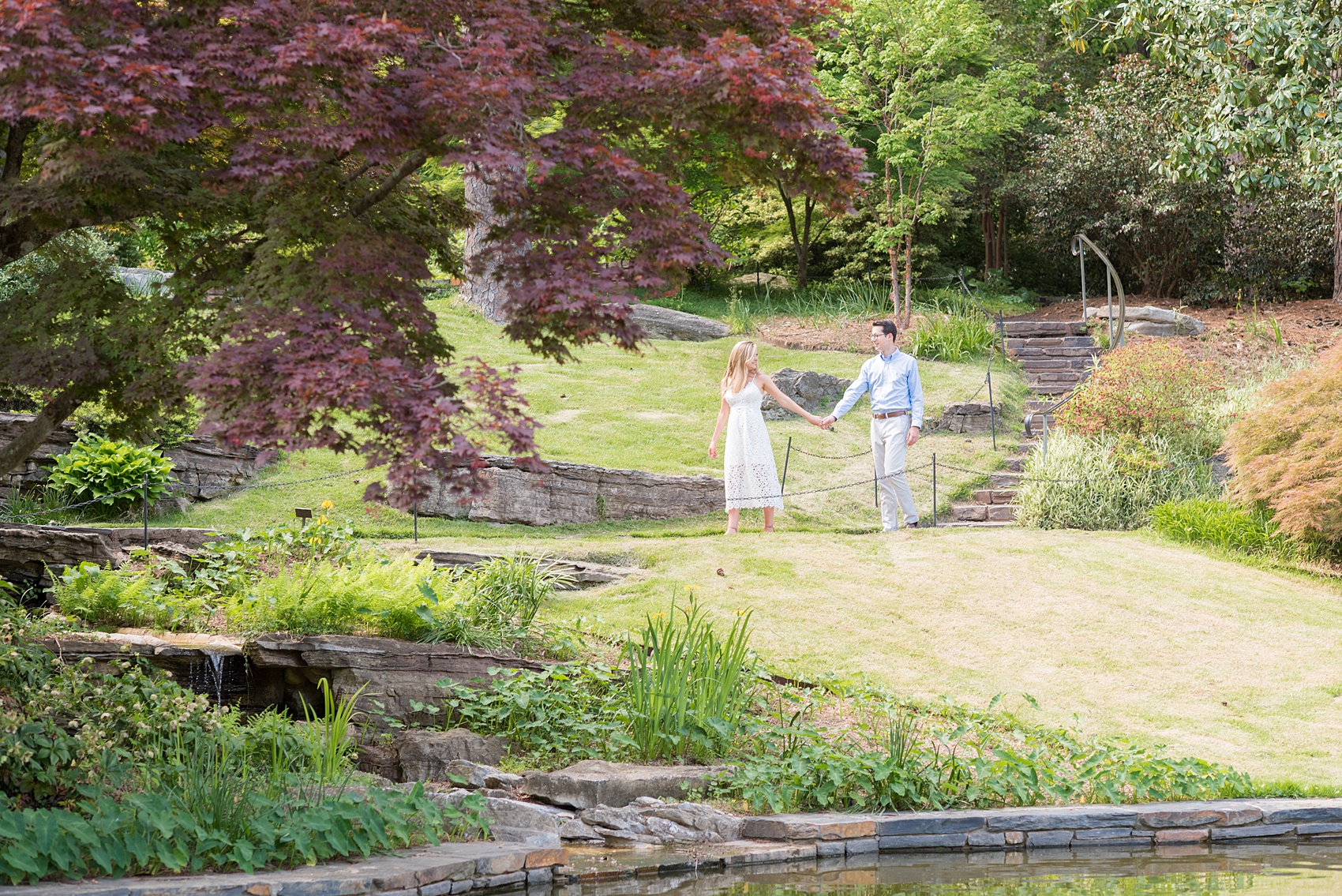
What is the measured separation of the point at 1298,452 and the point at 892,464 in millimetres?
3533

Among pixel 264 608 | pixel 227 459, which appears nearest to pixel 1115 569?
pixel 264 608


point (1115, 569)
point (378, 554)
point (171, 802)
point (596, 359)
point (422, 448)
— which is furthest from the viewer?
point (596, 359)

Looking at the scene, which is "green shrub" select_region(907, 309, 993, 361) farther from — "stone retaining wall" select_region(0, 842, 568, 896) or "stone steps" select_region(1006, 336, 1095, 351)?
"stone retaining wall" select_region(0, 842, 568, 896)

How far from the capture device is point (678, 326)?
2009cm

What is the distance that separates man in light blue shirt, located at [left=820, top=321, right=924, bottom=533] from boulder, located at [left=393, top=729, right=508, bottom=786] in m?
4.96

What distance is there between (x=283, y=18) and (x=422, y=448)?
1.48 m

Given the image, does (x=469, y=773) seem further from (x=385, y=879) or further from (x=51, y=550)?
(x=51, y=550)

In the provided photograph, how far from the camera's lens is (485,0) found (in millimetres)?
3973

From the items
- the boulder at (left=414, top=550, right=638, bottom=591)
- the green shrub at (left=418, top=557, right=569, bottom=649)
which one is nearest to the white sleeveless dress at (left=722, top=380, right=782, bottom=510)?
the boulder at (left=414, top=550, right=638, bottom=591)

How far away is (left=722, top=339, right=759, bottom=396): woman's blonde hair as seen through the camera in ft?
33.3

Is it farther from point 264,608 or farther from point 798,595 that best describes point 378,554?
point 798,595

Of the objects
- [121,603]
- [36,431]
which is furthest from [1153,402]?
[36,431]

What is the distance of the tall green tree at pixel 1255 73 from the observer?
10883mm

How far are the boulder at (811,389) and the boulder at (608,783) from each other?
33.3ft
